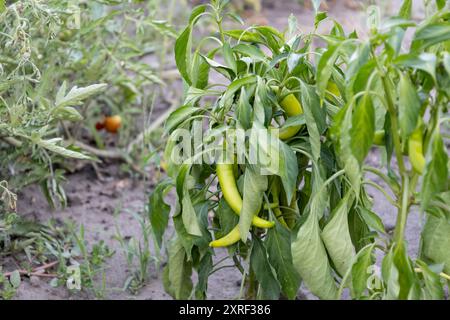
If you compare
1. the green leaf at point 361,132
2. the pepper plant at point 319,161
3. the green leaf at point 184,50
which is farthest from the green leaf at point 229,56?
the green leaf at point 361,132

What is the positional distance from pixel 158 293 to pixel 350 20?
2.52 metres

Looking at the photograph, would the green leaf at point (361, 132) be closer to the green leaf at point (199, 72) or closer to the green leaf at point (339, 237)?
the green leaf at point (339, 237)

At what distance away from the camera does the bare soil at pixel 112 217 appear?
2521 mm

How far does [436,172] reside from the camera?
1544mm

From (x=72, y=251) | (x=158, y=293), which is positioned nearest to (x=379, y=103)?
(x=158, y=293)

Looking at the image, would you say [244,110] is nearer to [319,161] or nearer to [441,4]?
[319,161]

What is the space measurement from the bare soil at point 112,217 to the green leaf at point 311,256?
20.7 inches

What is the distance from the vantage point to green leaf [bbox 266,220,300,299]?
6.38 ft

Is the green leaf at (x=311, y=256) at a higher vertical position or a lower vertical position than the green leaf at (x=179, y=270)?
higher

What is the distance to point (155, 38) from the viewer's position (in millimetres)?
4082

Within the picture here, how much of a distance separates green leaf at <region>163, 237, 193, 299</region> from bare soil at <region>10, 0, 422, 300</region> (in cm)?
34

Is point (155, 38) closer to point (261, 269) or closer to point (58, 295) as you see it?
point (58, 295)

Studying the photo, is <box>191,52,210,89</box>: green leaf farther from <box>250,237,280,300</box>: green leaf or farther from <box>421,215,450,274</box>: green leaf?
<box>421,215,450,274</box>: green leaf

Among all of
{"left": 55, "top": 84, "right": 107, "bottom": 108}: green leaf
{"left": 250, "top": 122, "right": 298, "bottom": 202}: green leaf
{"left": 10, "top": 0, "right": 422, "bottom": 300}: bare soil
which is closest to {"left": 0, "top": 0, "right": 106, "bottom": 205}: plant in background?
{"left": 55, "top": 84, "right": 107, "bottom": 108}: green leaf
